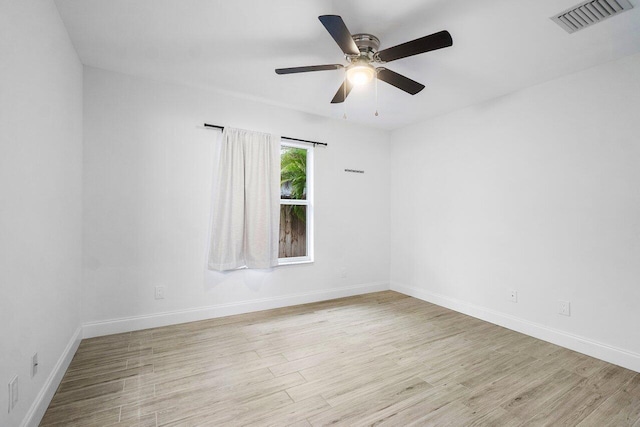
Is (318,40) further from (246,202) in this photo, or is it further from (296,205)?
(296,205)

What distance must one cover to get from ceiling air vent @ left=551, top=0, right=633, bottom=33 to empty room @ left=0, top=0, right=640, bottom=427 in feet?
0.06

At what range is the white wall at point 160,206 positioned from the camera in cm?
279

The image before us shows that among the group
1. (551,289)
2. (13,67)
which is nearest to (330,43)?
(13,67)

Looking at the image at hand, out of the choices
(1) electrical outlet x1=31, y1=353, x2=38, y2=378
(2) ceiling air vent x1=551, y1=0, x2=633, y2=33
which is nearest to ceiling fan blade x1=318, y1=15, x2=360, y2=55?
(2) ceiling air vent x1=551, y1=0, x2=633, y2=33

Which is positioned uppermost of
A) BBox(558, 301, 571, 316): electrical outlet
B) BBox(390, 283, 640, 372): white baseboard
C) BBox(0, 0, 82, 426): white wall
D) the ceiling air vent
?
the ceiling air vent

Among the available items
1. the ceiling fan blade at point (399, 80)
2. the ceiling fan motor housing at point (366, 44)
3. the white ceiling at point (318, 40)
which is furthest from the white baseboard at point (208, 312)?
the ceiling fan motor housing at point (366, 44)

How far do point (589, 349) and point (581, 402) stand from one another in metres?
0.92

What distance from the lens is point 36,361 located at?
5.38ft

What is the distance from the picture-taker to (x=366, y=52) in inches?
90.2

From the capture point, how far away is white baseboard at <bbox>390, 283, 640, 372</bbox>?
2.37 m

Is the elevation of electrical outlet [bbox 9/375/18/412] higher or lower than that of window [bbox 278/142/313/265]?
lower

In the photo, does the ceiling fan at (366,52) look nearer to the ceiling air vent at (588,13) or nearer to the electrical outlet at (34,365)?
the ceiling air vent at (588,13)

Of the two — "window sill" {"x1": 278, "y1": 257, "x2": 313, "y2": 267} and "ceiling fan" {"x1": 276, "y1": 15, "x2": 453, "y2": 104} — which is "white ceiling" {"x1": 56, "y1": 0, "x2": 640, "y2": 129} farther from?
"window sill" {"x1": 278, "y1": 257, "x2": 313, "y2": 267}

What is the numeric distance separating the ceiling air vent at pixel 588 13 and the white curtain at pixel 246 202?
2.78 metres
